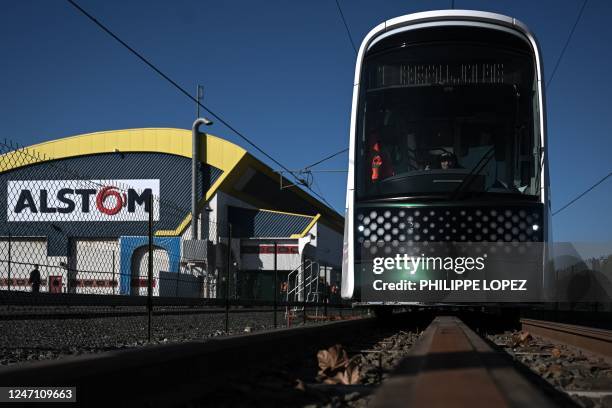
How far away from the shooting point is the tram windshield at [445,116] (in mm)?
8289

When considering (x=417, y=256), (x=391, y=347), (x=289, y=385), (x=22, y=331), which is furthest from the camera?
(x=22, y=331)

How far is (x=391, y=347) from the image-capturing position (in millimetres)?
7098

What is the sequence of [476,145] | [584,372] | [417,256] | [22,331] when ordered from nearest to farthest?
[584,372], [417,256], [476,145], [22,331]

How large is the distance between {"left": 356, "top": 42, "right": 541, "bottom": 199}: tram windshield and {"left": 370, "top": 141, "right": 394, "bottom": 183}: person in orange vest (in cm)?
1

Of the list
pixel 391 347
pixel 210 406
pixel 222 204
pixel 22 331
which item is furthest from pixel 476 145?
pixel 222 204

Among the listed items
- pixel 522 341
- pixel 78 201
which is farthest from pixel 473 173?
pixel 78 201

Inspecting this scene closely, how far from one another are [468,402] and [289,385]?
2168 mm

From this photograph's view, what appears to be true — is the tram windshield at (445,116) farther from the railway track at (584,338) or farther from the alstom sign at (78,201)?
the alstom sign at (78,201)

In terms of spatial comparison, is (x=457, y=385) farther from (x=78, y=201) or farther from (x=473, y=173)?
(x=78, y=201)

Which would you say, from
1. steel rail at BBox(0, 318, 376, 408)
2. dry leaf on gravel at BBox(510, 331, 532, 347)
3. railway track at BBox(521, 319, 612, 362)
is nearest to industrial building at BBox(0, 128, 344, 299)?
railway track at BBox(521, 319, 612, 362)

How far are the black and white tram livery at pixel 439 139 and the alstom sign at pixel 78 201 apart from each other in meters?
38.1

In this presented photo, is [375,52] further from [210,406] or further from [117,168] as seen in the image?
[117,168]

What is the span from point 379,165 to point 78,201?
134 ft

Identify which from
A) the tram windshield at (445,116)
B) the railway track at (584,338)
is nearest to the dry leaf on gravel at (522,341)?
the railway track at (584,338)
